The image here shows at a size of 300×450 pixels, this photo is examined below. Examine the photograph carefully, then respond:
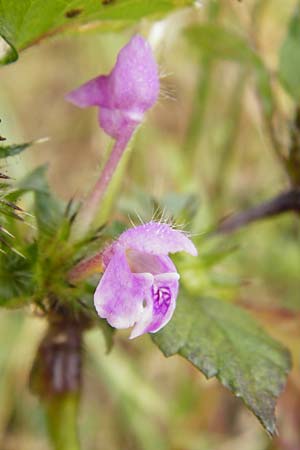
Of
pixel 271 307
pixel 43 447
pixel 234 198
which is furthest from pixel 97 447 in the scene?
pixel 271 307

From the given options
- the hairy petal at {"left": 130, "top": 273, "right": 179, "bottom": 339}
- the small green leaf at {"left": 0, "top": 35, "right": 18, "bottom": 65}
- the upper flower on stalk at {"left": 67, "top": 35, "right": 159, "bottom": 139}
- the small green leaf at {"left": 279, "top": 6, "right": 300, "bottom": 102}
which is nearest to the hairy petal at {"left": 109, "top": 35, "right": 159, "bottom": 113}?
the upper flower on stalk at {"left": 67, "top": 35, "right": 159, "bottom": 139}

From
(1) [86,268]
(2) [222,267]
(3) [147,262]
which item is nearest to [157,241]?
(3) [147,262]

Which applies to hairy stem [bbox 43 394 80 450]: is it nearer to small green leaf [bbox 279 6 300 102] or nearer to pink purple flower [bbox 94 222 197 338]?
pink purple flower [bbox 94 222 197 338]

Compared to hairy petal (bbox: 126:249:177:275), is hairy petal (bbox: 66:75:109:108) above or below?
above

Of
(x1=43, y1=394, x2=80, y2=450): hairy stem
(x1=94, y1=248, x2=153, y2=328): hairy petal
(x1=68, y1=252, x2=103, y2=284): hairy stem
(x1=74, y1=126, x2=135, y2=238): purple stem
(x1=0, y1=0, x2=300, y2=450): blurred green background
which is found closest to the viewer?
(x1=94, y1=248, x2=153, y2=328): hairy petal

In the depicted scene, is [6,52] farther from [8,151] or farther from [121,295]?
[121,295]
